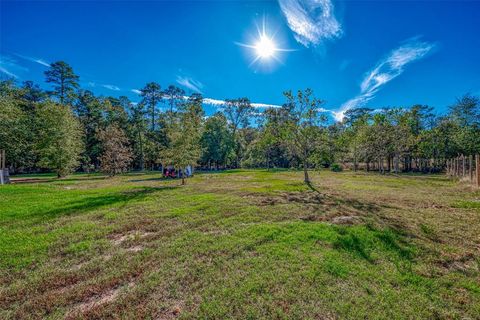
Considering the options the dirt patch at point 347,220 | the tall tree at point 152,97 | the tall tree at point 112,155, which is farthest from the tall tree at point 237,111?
the dirt patch at point 347,220

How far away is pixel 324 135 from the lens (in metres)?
18.4

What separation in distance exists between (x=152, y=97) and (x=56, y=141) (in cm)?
2710

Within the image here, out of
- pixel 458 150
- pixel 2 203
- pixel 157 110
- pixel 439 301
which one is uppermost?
pixel 157 110

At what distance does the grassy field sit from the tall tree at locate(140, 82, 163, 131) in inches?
1812

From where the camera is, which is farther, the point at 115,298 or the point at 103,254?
the point at 103,254

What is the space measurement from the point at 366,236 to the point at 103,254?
649 centimetres

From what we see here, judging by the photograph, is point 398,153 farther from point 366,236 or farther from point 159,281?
point 159,281

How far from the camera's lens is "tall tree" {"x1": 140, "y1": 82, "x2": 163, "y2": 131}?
49.0 m

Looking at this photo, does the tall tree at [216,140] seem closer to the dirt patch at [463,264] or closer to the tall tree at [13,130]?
the tall tree at [13,130]

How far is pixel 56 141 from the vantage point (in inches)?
1015

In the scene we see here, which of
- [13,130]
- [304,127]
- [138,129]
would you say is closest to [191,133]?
[304,127]

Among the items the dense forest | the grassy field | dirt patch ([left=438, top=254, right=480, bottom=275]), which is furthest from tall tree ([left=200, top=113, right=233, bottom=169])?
dirt patch ([left=438, top=254, right=480, bottom=275])

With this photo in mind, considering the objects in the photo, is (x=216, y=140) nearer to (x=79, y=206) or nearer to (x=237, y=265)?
(x=79, y=206)

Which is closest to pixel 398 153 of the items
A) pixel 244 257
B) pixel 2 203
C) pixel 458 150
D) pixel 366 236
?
pixel 458 150
